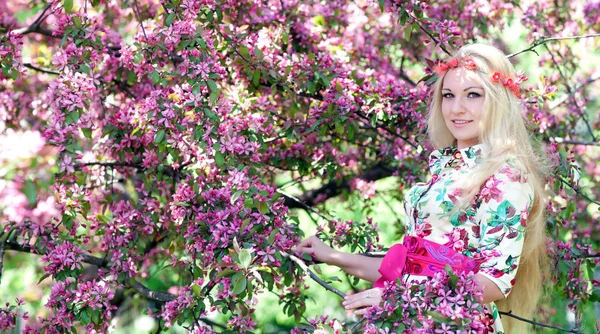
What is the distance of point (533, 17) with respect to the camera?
4.10 meters

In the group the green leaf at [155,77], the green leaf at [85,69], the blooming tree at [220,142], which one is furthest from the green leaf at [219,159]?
the green leaf at [85,69]

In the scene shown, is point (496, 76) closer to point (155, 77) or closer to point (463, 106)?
point (463, 106)

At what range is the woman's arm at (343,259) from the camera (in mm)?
2623

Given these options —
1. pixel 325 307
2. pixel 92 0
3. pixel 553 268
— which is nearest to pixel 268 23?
pixel 92 0

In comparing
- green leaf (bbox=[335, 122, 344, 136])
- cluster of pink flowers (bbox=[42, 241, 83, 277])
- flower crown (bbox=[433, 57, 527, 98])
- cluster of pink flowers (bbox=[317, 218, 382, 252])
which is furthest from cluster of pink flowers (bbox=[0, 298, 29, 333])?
flower crown (bbox=[433, 57, 527, 98])

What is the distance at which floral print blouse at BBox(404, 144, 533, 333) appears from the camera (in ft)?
7.29

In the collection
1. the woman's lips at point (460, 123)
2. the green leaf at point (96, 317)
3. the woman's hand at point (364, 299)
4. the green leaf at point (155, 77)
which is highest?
the green leaf at point (155, 77)

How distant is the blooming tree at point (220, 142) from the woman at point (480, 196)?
0.27 m

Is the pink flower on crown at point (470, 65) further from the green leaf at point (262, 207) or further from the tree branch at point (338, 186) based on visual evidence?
the tree branch at point (338, 186)

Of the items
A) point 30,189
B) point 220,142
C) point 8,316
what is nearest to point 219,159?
point 220,142

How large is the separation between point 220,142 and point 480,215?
3.04ft

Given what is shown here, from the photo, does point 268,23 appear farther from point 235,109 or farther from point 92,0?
point 92,0

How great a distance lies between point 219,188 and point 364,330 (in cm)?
89

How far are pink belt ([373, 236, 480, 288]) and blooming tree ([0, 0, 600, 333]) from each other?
306mm
